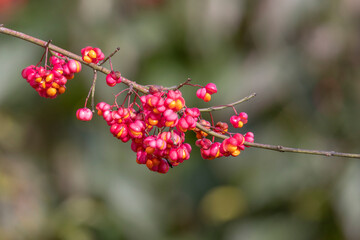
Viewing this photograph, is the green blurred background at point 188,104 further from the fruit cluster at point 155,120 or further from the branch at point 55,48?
the branch at point 55,48

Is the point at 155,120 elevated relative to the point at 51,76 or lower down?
lower down

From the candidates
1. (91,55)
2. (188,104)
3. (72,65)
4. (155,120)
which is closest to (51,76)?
(72,65)

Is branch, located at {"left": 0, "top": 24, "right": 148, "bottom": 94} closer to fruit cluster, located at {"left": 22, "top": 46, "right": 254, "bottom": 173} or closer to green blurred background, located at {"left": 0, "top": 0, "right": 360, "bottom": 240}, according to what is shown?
fruit cluster, located at {"left": 22, "top": 46, "right": 254, "bottom": 173}

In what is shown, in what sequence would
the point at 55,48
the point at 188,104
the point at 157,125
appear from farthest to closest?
the point at 188,104 → the point at 157,125 → the point at 55,48

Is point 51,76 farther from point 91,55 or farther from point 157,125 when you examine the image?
point 157,125

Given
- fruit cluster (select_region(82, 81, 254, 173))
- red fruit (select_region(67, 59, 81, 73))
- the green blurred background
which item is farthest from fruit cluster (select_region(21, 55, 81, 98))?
the green blurred background

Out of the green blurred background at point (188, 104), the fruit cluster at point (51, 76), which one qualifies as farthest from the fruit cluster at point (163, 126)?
the green blurred background at point (188, 104)

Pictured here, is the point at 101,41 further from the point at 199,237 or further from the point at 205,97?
the point at 205,97

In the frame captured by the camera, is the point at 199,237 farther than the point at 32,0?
Yes

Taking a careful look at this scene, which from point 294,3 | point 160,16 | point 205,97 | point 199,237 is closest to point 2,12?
point 160,16
